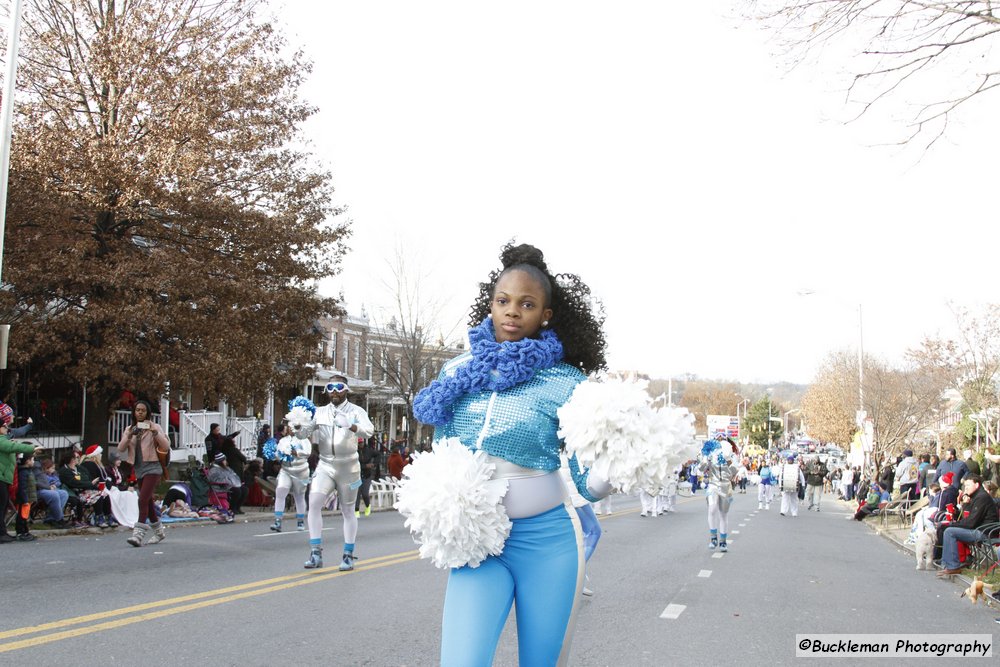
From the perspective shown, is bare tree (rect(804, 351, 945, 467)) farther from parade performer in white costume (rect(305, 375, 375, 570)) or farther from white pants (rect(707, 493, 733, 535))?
parade performer in white costume (rect(305, 375, 375, 570))

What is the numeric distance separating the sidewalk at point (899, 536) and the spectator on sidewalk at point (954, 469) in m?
1.41

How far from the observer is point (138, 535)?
38.7 ft

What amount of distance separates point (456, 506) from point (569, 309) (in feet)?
3.28

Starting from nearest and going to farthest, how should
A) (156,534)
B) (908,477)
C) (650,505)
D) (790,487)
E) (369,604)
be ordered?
(369,604) < (156,534) < (650,505) < (908,477) < (790,487)

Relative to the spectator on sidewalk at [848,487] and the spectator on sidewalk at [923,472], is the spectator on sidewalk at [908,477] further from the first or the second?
the spectator on sidewalk at [848,487]

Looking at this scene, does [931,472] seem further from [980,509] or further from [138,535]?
[138,535]

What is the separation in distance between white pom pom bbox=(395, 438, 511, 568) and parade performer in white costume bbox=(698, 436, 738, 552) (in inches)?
394

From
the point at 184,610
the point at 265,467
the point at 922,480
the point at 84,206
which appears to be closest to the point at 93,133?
the point at 84,206

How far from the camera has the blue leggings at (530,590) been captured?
3184 millimetres

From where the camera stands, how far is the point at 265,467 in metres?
22.7

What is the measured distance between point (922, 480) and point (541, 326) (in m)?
21.5

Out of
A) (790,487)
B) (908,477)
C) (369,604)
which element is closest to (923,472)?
(908,477)

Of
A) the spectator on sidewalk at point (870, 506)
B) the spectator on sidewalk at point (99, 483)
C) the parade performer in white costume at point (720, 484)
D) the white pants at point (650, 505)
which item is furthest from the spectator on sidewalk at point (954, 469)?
the spectator on sidewalk at point (99, 483)

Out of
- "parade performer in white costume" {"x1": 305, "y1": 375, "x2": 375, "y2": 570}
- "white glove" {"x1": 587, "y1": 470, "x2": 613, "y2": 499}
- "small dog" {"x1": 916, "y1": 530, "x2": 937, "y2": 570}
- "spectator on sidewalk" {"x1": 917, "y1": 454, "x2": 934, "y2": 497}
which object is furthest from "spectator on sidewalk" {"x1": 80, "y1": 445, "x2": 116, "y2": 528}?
"spectator on sidewalk" {"x1": 917, "y1": 454, "x2": 934, "y2": 497}
